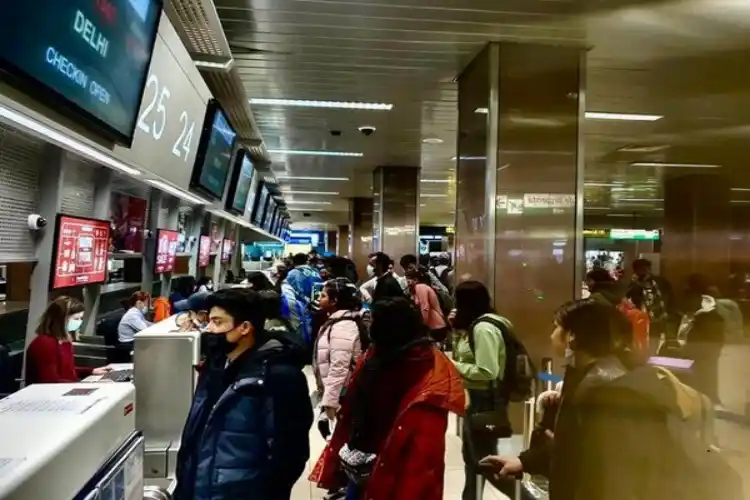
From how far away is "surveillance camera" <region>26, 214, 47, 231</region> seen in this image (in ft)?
15.7

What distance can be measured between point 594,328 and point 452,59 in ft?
12.6

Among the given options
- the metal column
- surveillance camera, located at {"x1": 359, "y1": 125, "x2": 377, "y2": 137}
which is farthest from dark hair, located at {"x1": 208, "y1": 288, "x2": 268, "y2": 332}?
surveillance camera, located at {"x1": 359, "y1": 125, "x2": 377, "y2": 137}

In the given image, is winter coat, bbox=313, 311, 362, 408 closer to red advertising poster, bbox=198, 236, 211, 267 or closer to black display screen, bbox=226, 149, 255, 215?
black display screen, bbox=226, 149, 255, 215

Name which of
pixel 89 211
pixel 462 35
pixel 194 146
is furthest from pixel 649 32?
pixel 89 211

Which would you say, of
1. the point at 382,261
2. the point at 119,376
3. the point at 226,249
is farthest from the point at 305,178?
the point at 119,376

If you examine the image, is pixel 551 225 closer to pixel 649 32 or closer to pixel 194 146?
pixel 649 32

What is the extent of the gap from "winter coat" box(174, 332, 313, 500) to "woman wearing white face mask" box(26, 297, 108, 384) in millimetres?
2306

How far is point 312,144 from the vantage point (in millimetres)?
9875

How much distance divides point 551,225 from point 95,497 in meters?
4.72

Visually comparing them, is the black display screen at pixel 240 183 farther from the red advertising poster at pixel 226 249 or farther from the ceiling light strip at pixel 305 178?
the red advertising poster at pixel 226 249

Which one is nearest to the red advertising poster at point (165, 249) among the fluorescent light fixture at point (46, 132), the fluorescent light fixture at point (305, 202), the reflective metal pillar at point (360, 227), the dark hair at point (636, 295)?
the fluorescent light fixture at point (46, 132)

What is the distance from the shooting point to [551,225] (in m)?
5.41

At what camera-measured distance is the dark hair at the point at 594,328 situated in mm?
2248

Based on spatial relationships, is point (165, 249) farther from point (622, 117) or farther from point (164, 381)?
point (622, 117)
